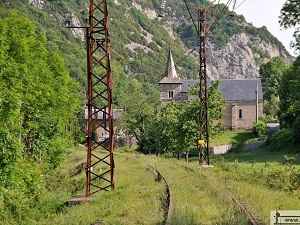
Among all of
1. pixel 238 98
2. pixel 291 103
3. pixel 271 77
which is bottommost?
pixel 291 103

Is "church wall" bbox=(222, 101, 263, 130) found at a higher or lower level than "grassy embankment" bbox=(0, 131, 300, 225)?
higher

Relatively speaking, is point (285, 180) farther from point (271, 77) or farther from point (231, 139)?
point (271, 77)

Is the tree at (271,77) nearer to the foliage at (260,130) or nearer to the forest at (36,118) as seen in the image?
the foliage at (260,130)

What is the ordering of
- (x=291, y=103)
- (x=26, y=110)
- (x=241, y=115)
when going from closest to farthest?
(x=26, y=110)
(x=291, y=103)
(x=241, y=115)

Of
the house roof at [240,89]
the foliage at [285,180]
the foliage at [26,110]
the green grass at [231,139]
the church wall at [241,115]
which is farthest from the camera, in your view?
the house roof at [240,89]

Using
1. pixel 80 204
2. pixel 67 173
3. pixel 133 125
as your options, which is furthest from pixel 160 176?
pixel 133 125

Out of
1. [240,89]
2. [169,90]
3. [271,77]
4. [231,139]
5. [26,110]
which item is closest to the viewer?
[26,110]

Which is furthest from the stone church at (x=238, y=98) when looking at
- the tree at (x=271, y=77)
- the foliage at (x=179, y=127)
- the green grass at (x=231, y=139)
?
the foliage at (x=179, y=127)

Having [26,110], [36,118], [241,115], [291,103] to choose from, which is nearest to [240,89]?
[241,115]

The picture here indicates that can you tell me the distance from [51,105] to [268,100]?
9052 cm

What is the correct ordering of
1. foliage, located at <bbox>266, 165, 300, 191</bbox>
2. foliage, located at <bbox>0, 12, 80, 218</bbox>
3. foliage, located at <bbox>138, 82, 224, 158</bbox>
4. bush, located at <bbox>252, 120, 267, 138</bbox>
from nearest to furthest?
1. foliage, located at <bbox>0, 12, 80, 218</bbox>
2. foliage, located at <bbox>266, 165, 300, 191</bbox>
3. foliage, located at <bbox>138, 82, 224, 158</bbox>
4. bush, located at <bbox>252, 120, 267, 138</bbox>

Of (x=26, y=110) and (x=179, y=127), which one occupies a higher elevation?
(x=26, y=110)

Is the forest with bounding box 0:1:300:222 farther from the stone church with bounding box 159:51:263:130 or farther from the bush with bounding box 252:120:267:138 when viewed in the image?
the stone church with bounding box 159:51:263:130

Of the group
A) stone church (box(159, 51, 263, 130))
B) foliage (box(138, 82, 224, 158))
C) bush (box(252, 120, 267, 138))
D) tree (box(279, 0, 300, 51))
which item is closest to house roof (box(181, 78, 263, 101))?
stone church (box(159, 51, 263, 130))
